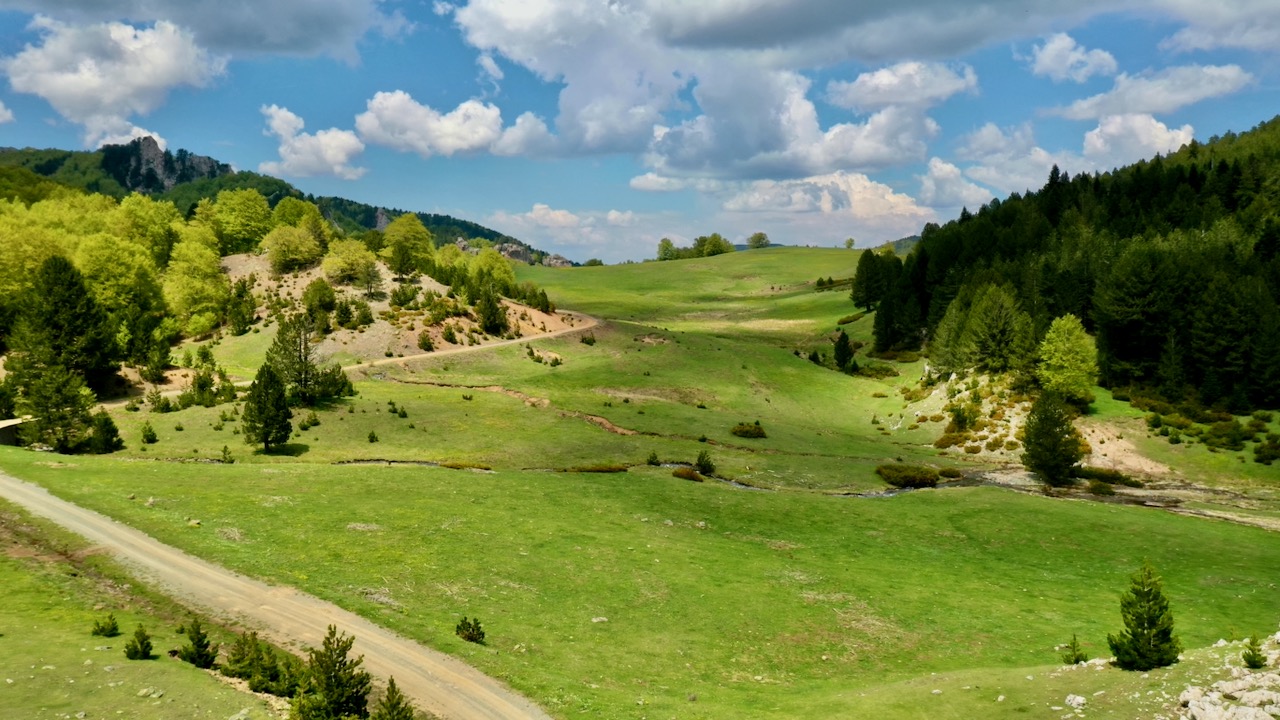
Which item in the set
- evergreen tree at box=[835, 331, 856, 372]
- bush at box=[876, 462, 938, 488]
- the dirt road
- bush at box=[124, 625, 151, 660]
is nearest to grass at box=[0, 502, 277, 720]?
bush at box=[124, 625, 151, 660]

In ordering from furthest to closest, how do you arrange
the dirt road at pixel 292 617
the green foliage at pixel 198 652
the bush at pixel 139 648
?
the dirt road at pixel 292 617 < the green foliage at pixel 198 652 < the bush at pixel 139 648

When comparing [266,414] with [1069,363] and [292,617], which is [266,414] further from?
[1069,363]

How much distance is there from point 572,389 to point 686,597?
62157 millimetres

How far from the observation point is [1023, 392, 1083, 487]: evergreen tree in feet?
222

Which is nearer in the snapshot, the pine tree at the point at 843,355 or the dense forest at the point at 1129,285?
the dense forest at the point at 1129,285

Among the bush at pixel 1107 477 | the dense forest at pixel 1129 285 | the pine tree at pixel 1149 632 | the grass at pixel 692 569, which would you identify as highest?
the dense forest at pixel 1129 285

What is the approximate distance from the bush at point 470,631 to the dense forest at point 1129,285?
281ft

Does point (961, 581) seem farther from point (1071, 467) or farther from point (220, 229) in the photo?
point (220, 229)

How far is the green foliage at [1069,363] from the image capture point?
85312 mm

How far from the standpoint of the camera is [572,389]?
94.8 metres

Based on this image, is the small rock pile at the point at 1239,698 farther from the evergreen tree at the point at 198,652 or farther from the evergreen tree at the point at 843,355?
the evergreen tree at the point at 843,355

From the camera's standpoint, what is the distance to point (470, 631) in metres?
27.3

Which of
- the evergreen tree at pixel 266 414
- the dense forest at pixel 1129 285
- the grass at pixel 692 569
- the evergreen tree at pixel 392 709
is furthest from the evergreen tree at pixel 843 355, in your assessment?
the evergreen tree at pixel 392 709

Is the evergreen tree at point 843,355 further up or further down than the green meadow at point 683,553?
further up
